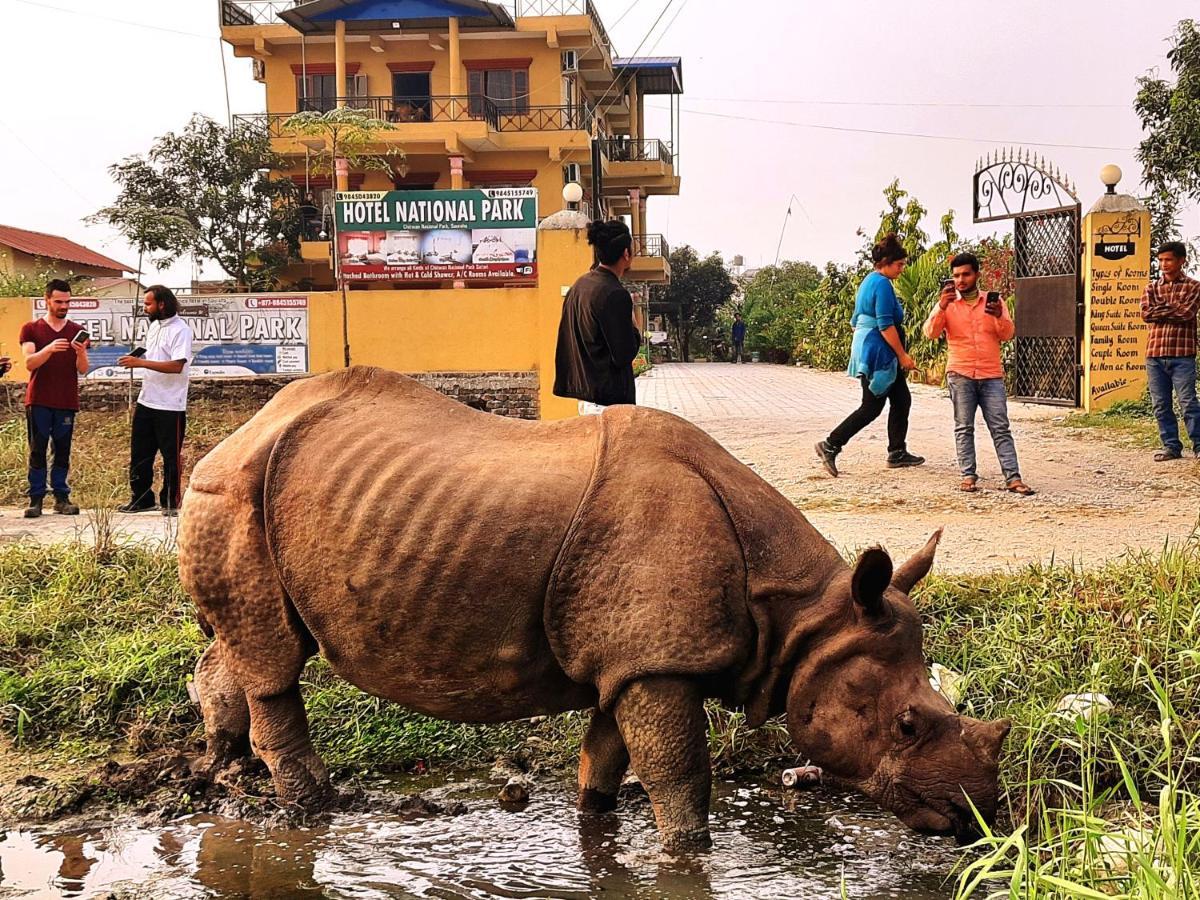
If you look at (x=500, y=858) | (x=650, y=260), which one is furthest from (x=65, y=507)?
(x=650, y=260)

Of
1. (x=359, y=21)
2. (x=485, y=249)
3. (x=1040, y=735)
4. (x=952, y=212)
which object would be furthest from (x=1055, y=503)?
(x=359, y=21)

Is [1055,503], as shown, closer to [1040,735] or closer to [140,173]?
[1040,735]

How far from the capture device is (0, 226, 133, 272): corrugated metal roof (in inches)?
1541

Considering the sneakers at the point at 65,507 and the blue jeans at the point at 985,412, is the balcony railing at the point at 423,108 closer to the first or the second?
the sneakers at the point at 65,507

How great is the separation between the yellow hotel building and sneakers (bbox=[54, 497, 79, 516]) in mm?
23814

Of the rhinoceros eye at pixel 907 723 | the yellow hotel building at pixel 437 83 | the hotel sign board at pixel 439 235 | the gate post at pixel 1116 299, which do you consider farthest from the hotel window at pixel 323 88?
the rhinoceros eye at pixel 907 723

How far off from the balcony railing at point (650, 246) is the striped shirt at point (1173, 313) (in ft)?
104

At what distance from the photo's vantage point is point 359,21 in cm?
3609

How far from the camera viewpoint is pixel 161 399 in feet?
34.2

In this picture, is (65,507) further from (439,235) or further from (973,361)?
(439,235)

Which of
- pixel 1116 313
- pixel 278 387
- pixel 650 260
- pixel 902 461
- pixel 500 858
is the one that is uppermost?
pixel 650 260

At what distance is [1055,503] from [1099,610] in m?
4.55

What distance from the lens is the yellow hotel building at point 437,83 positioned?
116 feet

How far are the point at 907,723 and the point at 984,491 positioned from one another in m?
7.22
